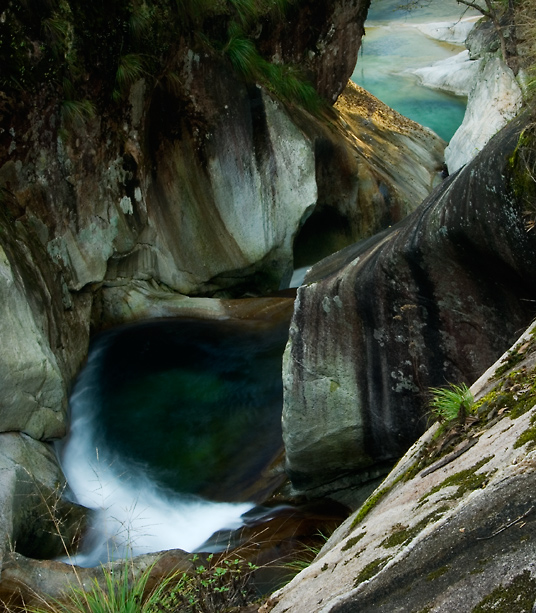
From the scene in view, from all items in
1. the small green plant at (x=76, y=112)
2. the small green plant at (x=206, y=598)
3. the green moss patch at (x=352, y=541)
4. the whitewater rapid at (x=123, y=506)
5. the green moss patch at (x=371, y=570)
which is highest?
the small green plant at (x=76, y=112)

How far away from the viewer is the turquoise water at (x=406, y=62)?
761 inches

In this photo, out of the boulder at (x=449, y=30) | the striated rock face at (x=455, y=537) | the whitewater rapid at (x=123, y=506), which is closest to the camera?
→ the striated rock face at (x=455, y=537)

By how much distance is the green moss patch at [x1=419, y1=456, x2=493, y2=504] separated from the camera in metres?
2.40

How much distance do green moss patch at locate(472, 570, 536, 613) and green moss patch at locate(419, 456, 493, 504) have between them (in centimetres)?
52

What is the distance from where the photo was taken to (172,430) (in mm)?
7477

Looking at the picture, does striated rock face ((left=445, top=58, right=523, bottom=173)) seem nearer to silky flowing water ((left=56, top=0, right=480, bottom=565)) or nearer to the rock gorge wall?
the rock gorge wall

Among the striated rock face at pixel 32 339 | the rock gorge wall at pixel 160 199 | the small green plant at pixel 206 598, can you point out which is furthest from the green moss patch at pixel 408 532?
the striated rock face at pixel 32 339

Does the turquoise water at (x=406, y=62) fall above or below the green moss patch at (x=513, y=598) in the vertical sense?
above

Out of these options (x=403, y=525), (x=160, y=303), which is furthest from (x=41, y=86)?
(x=403, y=525)

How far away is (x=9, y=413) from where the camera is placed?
6.47m

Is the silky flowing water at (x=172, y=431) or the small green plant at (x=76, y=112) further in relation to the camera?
the small green plant at (x=76, y=112)

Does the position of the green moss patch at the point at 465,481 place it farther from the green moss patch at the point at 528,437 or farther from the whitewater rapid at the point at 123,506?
the whitewater rapid at the point at 123,506

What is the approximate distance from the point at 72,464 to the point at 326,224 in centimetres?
650

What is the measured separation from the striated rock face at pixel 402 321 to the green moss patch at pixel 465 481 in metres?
2.17
